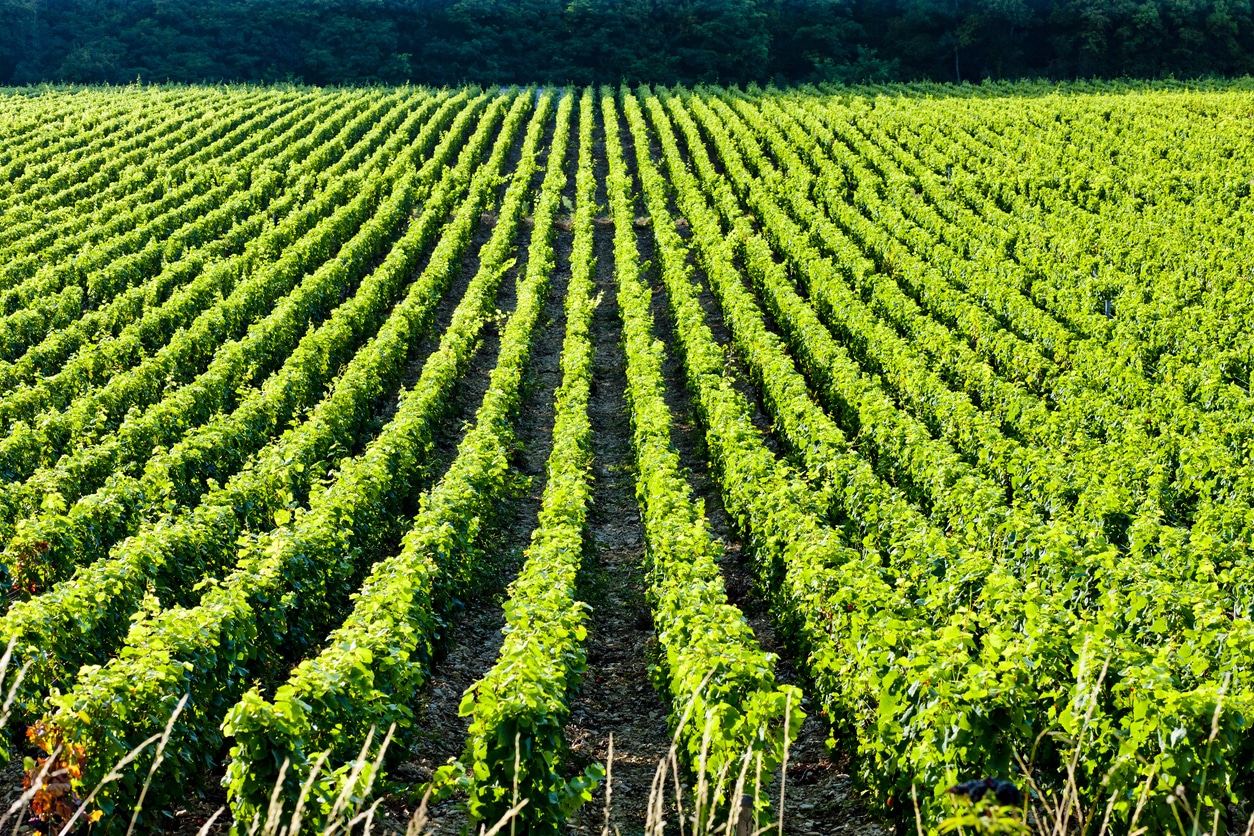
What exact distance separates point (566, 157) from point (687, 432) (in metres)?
28.1

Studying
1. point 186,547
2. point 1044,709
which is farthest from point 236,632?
point 1044,709

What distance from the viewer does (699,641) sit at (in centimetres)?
822

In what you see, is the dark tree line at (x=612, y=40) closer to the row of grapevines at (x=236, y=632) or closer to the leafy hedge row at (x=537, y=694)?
the row of grapevines at (x=236, y=632)

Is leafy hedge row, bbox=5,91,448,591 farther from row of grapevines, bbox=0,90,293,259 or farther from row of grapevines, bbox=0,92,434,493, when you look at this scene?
row of grapevines, bbox=0,90,293,259

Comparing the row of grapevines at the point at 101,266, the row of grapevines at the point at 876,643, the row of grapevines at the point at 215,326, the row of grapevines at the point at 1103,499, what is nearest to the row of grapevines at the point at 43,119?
the row of grapevines at the point at 101,266

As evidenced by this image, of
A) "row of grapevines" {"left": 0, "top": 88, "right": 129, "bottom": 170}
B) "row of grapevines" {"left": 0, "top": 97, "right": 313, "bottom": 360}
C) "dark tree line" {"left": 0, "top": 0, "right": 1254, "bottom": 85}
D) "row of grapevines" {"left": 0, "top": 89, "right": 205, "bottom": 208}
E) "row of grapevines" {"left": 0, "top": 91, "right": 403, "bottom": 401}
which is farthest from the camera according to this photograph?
"dark tree line" {"left": 0, "top": 0, "right": 1254, "bottom": 85}

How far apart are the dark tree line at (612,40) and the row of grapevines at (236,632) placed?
59.4 meters

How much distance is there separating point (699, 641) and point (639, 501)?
617cm

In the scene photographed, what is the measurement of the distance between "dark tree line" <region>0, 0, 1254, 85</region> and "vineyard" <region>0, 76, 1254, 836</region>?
36020 millimetres

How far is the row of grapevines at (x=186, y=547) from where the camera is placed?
8.82 m

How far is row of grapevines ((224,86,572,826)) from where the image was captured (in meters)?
7.04

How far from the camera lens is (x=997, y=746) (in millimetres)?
6957

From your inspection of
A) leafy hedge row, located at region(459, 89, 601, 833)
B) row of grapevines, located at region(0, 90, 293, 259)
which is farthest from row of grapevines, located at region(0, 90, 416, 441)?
leafy hedge row, located at region(459, 89, 601, 833)

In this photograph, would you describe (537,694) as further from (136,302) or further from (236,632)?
(136,302)
